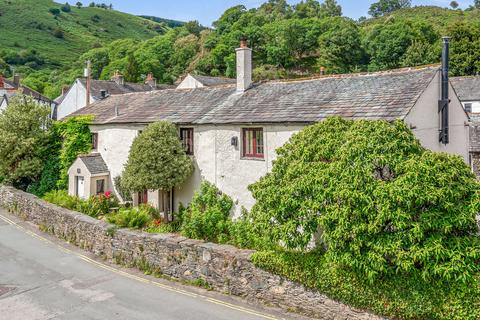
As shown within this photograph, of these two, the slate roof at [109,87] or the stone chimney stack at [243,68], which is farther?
the slate roof at [109,87]

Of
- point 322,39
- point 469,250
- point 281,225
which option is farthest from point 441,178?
point 322,39

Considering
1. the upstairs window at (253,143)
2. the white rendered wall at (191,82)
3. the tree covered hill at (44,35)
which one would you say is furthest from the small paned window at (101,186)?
the tree covered hill at (44,35)

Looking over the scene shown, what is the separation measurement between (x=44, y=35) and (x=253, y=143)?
16934cm

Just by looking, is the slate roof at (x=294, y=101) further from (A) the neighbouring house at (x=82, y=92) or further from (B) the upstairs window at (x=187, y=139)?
(A) the neighbouring house at (x=82, y=92)

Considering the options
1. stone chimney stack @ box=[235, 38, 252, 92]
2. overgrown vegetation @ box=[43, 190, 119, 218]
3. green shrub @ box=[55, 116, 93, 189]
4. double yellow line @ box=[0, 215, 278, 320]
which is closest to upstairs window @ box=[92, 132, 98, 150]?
green shrub @ box=[55, 116, 93, 189]

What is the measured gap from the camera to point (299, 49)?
85062 millimetres

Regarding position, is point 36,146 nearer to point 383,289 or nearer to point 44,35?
point 383,289

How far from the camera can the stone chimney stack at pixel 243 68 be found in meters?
21.8

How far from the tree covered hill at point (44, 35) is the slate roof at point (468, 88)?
112479 mm

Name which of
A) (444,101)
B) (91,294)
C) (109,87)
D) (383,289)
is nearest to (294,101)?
(444,101)

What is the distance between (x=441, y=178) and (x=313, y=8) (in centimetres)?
13354

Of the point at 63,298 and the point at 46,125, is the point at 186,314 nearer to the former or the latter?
the point at 63,298

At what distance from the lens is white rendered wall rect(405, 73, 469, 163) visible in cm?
1526

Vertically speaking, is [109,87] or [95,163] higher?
[109,87]
